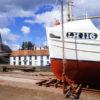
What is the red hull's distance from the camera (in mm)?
17141

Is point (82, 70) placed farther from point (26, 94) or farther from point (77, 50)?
point (26, 94)

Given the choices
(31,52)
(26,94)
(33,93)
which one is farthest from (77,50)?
(31,52)

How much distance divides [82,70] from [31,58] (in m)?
45.1

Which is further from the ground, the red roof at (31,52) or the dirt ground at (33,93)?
the dirt ground at (33,93)

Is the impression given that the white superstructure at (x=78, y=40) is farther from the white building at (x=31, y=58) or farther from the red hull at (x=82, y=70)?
the white building at (x=31, y=58)

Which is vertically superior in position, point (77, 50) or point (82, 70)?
point (77, 50)

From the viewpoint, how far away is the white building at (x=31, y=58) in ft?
197

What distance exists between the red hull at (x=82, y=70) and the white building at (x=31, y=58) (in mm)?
40198

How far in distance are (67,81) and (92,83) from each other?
1.65m

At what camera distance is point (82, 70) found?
17.3 m

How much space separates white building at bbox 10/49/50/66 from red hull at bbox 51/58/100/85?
40.2m

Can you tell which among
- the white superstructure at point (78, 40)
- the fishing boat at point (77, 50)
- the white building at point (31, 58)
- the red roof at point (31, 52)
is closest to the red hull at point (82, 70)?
the fishing boat at point (77, 50)

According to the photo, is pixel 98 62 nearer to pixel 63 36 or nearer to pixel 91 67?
pixel 91 67

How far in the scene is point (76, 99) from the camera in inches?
611
